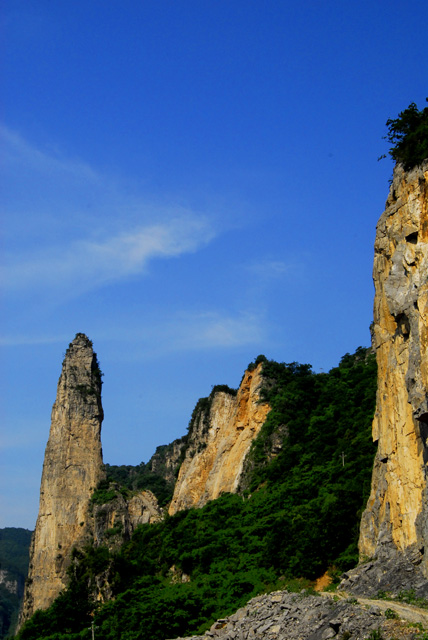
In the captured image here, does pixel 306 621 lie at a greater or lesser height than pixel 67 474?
lesser

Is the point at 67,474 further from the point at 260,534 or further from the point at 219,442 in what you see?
the point at 260,534

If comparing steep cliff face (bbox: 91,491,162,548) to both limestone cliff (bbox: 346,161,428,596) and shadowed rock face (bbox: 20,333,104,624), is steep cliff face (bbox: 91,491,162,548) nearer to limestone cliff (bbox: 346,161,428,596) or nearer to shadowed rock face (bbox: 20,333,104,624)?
shadowed rock face (bbox: 20,333,104,624)

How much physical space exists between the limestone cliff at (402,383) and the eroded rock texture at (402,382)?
0.03 m

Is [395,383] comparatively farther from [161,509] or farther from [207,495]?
[161,509]

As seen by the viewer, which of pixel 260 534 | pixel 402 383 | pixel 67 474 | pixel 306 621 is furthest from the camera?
pixel 67 474

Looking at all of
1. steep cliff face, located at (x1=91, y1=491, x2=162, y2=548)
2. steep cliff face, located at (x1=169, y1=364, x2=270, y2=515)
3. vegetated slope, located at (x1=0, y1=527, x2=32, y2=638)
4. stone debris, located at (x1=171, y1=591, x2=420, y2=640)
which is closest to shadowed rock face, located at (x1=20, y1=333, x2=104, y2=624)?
steep cliff face, located at (x1=91, y1=491, x2=162, y2=548)

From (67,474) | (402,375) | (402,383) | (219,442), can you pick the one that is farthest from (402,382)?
(67,474)

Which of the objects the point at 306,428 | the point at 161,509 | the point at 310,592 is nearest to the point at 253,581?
the point at 310,592

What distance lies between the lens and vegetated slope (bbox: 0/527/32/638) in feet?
336

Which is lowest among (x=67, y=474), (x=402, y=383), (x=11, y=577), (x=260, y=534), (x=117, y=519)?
(x=260, y=534)

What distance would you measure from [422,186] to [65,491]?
37.0 m

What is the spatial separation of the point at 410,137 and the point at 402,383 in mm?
8278

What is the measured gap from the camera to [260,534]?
38438 mm

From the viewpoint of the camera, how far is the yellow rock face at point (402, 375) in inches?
910
